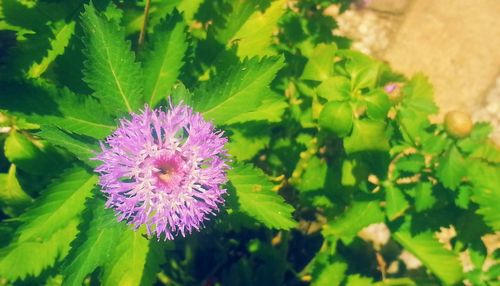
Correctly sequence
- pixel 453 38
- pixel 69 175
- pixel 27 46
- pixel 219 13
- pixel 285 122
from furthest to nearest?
pixel 453 38
pixel 285 122
pixel 219 13
pixel 27 46
pixel 69 175

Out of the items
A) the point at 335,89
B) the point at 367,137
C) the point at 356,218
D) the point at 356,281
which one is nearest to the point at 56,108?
the point at 335,89

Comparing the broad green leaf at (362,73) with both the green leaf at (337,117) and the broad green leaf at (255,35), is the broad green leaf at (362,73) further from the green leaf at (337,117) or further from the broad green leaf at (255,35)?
the broad green leaf at (255,35)

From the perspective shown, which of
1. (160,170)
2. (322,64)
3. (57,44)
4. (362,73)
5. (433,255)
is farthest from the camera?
(433,255)

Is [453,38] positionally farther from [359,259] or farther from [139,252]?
[139,252]

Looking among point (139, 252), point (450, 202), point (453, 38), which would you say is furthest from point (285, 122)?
point (453, 38)

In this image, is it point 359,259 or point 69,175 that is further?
point 359,259

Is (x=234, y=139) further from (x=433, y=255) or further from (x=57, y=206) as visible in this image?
(x=433, y=255)

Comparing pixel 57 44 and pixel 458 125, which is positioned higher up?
pixel 57 44

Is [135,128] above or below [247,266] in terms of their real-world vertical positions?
above
